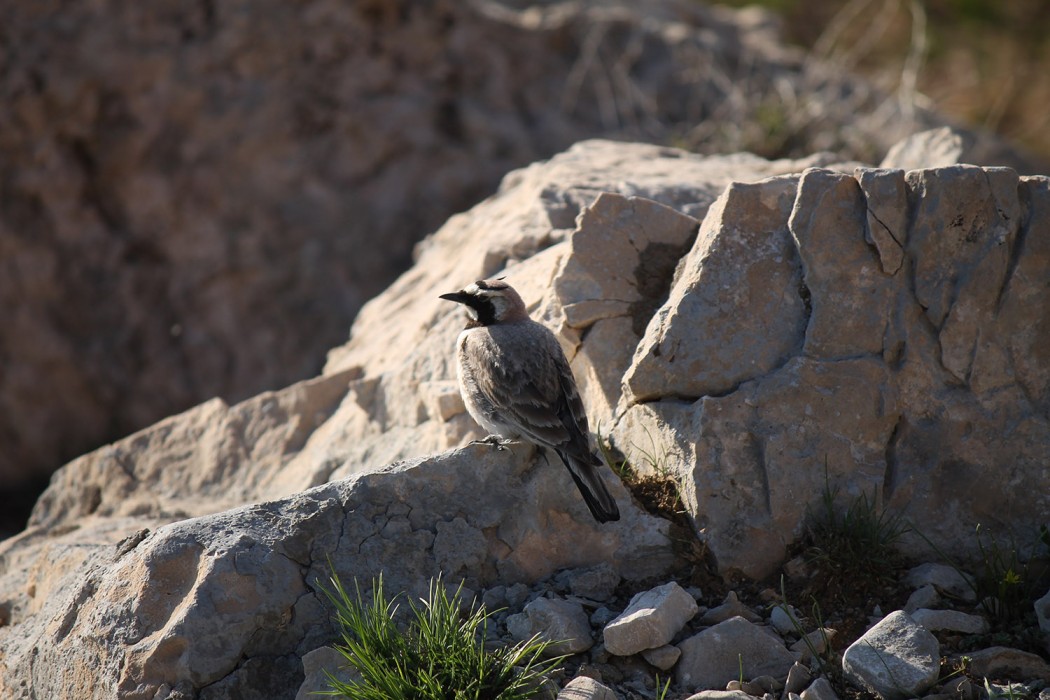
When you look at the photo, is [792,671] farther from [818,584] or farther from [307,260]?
[307,260]

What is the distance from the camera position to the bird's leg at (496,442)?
5.14 metres

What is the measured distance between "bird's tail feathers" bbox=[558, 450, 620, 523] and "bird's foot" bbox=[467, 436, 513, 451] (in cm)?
40

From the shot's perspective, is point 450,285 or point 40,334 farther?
point 40,334

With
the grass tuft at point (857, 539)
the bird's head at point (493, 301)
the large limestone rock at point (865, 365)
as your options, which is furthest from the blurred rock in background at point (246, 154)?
the grass tuft at point (857, 539)

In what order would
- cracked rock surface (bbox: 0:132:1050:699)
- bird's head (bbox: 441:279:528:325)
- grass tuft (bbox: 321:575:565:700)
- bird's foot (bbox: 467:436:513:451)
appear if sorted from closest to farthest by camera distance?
1. grass tuft (bbox: 321:575:565:700)
2. cracked rock surface (bbox: 0:132:1050:699)
3. bird's foot (bbox: 467:436:513:451)
4. bird's head (bbox: 441:279:528:325)

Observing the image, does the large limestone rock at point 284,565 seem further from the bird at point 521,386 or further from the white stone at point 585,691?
the white stone at point 585,691

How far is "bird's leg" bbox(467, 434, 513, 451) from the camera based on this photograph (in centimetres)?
514

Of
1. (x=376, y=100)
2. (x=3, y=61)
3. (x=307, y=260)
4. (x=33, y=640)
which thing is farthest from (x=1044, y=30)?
(x=33, y=640)

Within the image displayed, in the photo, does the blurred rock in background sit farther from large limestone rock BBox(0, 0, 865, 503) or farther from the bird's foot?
the bird's foot

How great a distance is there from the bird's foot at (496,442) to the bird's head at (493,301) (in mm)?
723

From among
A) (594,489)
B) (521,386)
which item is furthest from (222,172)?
(594,489)

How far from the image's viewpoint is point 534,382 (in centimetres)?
531

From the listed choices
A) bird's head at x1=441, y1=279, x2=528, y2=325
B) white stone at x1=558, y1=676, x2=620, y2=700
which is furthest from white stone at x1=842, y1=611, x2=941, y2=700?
bird's head at x1=441, y1=279, x2=528, y2=325

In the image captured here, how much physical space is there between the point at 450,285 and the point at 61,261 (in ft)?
19.9
